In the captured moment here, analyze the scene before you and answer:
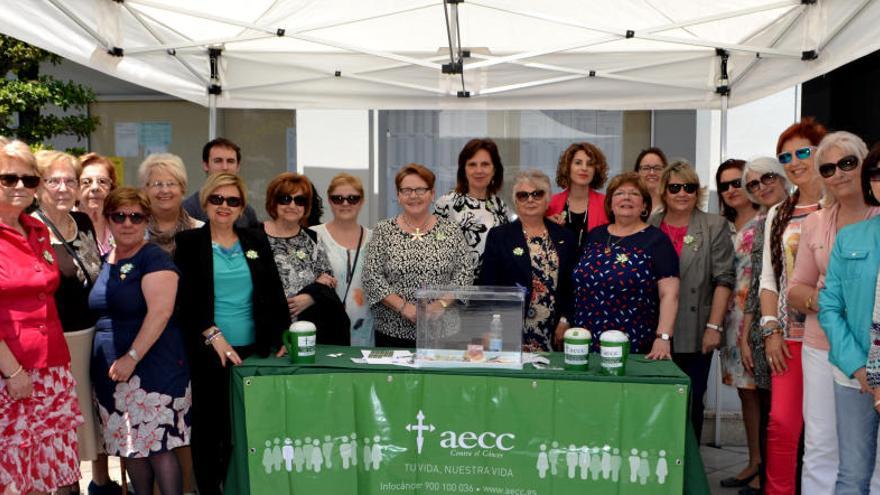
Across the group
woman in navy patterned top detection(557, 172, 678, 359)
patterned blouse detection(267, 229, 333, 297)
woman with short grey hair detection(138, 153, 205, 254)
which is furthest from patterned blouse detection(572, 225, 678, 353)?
woman with short grey hair detection(138, 153, 205, 254)

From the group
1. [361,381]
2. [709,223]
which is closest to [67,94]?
[361,381]

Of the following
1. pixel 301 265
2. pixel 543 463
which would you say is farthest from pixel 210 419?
pixel 543 463

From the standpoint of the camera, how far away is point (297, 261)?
3627 millimetres

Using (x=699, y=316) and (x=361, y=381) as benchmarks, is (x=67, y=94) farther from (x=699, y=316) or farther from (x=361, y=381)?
(x=699, y=316)

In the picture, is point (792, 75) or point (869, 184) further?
point (792, 75)

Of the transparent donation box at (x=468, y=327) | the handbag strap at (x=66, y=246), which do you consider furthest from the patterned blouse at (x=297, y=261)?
the handbag strap at (x=66, y=246)

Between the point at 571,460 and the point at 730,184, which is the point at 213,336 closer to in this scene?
the point at 571,460

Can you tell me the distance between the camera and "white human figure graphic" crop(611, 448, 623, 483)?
296 cm

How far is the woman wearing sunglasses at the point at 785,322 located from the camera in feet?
10.4

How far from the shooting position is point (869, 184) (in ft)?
8.52

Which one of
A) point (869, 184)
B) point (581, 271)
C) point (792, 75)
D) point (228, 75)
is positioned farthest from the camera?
point (228, 75)

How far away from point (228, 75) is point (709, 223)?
3.31 meters

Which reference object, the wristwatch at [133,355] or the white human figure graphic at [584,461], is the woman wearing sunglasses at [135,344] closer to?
the wristwatch at [133,355]

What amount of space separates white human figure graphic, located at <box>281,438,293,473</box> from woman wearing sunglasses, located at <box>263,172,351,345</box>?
628 millimetres
